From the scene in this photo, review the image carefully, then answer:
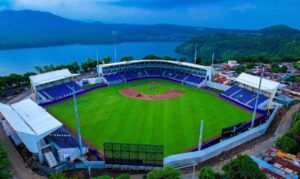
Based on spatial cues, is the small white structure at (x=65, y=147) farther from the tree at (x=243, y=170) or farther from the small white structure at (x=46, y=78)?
the small white structure at (x=46, y=78)

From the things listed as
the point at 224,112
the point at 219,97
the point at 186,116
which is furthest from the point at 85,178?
the point at 219,97

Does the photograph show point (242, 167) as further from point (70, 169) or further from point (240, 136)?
point (70, 169)

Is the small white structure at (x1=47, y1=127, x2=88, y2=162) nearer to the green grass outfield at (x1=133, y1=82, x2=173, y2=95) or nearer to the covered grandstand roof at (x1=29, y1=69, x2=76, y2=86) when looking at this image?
the covered grandstand roof at (x1=29, y1=69, x2=76, y2=86)

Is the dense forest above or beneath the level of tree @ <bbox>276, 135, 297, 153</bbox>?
above

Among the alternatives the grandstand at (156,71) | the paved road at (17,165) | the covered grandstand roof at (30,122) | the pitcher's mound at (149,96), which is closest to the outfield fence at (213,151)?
the covered grandstand roof at (30,122)

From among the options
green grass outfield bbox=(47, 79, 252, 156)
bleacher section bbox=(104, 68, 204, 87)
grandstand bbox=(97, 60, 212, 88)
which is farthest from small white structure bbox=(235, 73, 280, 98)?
bleacher section bbox=(104, 68, 204, 87)

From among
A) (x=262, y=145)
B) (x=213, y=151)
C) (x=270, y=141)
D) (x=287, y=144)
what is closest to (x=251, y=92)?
(x=270, y=141)
